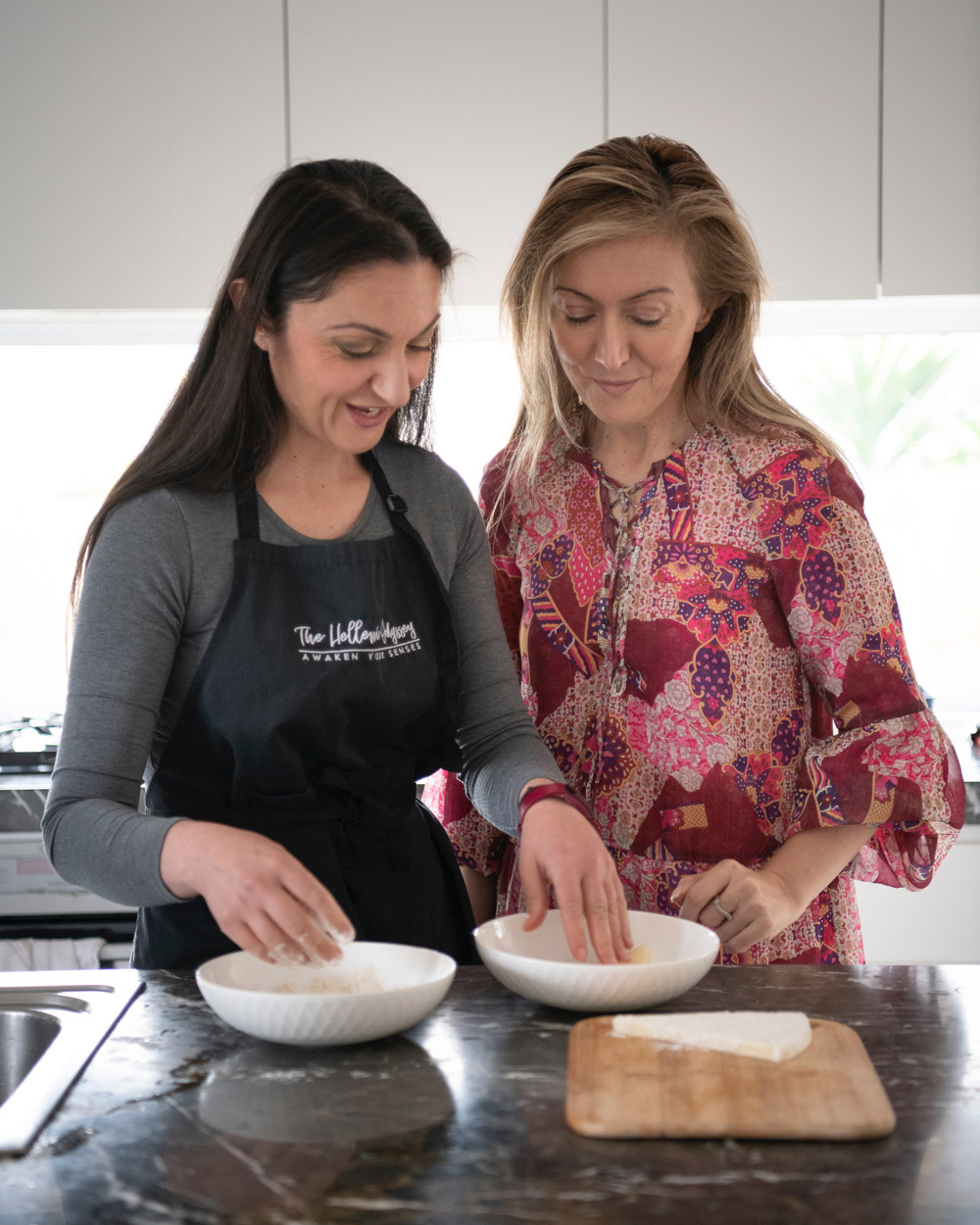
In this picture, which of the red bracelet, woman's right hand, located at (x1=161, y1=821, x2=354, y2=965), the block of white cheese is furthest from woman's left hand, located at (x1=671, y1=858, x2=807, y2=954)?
woman's right hand, located at (x1=161, y1=821, x2=354, y2=965)

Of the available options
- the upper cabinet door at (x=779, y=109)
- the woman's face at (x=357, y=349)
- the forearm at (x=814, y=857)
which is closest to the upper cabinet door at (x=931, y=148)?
the upper cabinet door at (x=779, y=109)

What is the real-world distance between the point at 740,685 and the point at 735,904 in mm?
254

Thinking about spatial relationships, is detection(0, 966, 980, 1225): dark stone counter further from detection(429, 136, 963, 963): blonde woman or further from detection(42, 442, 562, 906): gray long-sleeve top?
detection(429, 136, 963, 963): blonde woman

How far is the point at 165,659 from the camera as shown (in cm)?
110

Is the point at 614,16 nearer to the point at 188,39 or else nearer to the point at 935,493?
the point at 188,39

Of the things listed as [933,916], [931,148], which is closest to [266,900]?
[933,916]

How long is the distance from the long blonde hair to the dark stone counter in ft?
2.44

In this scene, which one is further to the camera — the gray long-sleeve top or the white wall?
the white wall

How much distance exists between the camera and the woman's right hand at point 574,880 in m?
1.04

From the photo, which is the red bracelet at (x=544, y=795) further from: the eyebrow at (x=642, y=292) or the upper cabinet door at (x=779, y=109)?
the upper cabinet door at (x=779, y=109)

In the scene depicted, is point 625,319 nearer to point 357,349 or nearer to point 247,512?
point 357,349

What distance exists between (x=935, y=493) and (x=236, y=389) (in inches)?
81.0

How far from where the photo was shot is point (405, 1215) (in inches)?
26.7

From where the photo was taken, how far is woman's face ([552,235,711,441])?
1.38 meters
